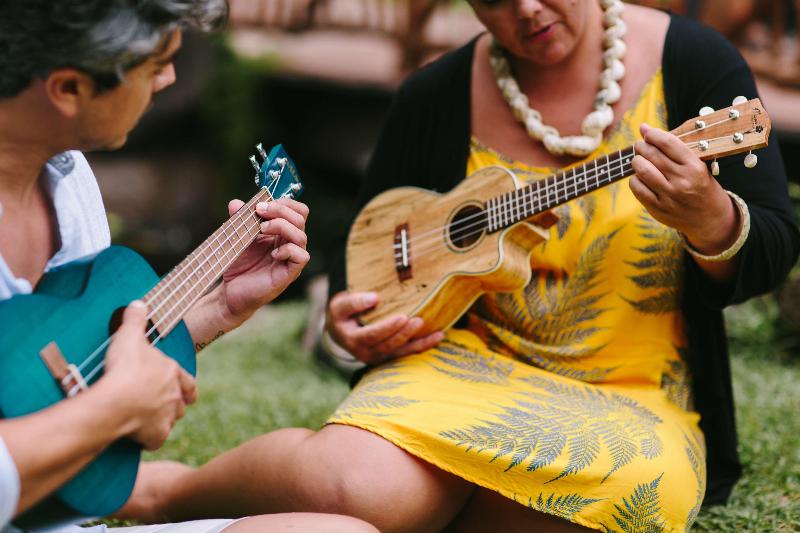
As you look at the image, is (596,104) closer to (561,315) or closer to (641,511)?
(561,315)

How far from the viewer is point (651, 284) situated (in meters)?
2.26

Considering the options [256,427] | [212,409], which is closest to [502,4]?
[256,427]

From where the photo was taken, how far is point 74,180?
165 cm

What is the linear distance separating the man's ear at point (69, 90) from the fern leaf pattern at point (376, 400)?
0.96 meters

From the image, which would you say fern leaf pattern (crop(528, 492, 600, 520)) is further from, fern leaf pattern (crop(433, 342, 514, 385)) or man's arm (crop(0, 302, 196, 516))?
man's arm (crop(0, 302, 196, 516))

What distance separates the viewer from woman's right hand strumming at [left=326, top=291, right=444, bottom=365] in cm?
233

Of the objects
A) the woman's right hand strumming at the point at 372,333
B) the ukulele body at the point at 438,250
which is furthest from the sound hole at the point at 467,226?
the woman's right hand strumming at the point at 372,333

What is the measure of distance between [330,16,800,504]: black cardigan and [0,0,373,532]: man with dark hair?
110 centimetres

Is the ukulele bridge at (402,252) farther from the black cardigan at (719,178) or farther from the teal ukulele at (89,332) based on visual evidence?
the teal ukulele at (89,332)

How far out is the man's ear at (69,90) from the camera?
1367 mm

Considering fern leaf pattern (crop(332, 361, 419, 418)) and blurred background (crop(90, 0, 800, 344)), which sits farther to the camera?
blurred background (crop(90, 0, 800, 344))

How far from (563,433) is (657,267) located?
519 mm

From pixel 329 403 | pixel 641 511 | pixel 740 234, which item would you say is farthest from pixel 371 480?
pixel 329 403

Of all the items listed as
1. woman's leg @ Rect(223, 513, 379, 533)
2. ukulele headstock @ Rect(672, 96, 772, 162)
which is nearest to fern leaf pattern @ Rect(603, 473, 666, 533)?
woman's leg @ Rect(223, 513, 379, 533)
